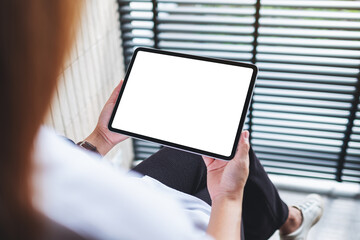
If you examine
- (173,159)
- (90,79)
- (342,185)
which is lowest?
(342,185)

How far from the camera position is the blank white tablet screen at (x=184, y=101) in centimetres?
107

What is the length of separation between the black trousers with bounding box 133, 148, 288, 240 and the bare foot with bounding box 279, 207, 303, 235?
17 centimetres

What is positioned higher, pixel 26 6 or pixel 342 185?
pixel 26 6

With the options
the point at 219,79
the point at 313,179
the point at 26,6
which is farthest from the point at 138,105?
the point at 313,179

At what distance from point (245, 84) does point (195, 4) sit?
924 millimetres

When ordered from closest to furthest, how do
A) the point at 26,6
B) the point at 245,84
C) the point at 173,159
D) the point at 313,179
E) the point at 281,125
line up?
the point at 26,6 < the point at 245,84 < the point at 173,159 < the point at 281,125 < the point at 313,179

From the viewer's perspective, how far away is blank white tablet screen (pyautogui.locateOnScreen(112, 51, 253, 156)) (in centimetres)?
107

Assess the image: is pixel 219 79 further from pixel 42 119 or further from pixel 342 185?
pixel 342 185

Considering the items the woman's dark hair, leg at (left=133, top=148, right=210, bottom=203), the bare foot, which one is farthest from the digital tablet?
the bare foot

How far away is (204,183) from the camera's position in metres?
1.36

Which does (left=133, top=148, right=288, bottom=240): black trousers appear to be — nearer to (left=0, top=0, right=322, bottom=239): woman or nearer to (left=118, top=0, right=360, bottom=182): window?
(left=0, top=0, right=322, bottom=239): woman

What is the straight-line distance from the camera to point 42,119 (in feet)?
1.50

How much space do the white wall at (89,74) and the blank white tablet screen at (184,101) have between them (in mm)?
403

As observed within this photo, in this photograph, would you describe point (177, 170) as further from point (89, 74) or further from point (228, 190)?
point (89, 74)
